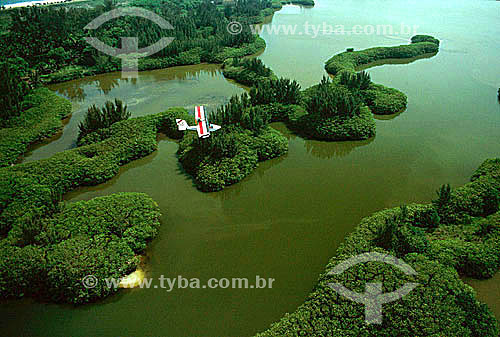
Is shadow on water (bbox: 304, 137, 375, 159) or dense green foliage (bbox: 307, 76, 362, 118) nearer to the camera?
shadow on water (bbox: 304, 137, 375, 159)

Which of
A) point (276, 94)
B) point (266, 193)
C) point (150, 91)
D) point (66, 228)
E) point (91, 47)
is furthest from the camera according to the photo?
point (91, 47)

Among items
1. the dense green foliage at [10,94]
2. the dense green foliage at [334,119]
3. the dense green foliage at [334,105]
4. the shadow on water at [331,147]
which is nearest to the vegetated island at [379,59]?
the dense green foliage at [334,119]

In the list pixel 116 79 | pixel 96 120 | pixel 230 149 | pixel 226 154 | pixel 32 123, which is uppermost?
pixel 116 79

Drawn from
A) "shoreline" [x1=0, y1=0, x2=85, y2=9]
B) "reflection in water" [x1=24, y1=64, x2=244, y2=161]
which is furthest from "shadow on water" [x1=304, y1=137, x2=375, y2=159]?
"shoreline" [x1=0, y1=0, x2=85, y2=9]

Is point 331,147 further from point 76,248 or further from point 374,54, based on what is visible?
Result: point 374,54

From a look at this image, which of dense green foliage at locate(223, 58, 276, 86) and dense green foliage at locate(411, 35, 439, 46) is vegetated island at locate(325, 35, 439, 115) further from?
dense green foliage at locate(223, 58, 276, 86)

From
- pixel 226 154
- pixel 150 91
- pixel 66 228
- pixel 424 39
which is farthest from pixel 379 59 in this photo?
pixel 66 228
